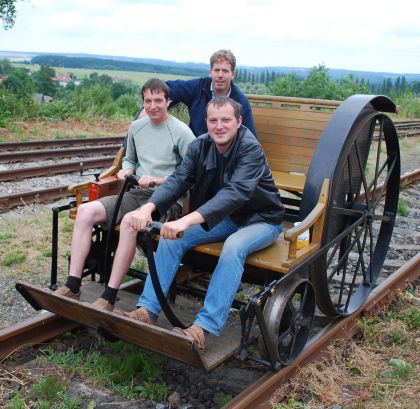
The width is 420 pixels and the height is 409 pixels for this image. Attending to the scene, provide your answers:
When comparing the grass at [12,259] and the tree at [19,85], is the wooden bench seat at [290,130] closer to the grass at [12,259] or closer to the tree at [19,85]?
the grass at [12,259]

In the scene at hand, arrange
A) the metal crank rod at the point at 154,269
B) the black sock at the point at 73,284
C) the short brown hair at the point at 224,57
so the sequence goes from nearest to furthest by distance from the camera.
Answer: the metal crank rod at the point at 154,269 → the black sock at the point at 73,284 → the short brown hair at the point at 224,57

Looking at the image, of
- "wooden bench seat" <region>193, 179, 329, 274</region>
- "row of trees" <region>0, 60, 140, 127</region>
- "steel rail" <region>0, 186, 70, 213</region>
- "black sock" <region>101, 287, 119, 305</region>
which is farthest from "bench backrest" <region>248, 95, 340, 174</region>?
"row of trees" <region>0, 60, 140, 127</region>

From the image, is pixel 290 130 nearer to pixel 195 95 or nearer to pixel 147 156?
pixel 195 95

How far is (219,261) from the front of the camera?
3.61 metres

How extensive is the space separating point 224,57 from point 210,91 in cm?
39

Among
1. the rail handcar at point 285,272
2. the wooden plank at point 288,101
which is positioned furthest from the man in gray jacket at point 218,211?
the wooden plank at point 288,101

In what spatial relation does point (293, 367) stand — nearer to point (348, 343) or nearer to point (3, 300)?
point (348, 343)

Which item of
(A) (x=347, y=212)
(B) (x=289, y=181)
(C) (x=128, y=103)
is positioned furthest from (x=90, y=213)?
(C) (x=128, y=103)

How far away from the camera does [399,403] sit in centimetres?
371

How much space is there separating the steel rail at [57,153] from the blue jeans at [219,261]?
7.67 meters

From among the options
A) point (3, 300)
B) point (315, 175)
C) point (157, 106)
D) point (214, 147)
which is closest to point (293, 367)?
point (315, 175)

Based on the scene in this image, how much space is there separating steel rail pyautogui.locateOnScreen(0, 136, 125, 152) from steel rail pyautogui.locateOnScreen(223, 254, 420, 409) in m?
8.60

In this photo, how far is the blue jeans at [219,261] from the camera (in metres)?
3.55

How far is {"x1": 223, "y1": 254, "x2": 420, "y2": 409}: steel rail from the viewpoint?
3.49 metres
